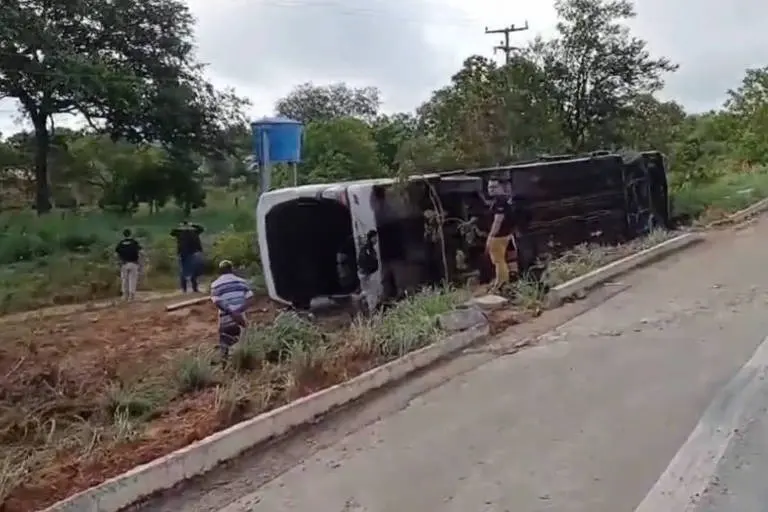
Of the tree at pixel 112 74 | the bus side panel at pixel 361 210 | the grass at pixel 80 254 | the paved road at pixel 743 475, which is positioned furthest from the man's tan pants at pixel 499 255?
the tree at pixel 112 74

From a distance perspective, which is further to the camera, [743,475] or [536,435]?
[536,435]

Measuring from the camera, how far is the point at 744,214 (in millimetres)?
24688

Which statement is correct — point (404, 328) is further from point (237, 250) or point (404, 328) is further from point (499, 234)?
point (237, 250)

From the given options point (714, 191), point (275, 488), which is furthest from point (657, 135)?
point (275, 488)

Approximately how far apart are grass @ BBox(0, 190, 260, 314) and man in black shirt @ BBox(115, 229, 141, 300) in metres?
2.21

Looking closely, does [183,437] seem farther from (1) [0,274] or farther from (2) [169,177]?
(2) [169,177]

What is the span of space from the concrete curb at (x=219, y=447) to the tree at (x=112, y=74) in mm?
22903

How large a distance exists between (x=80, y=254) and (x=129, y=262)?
22.3ft

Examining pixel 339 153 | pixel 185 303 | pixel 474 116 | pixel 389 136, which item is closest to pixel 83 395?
pixel 185 303

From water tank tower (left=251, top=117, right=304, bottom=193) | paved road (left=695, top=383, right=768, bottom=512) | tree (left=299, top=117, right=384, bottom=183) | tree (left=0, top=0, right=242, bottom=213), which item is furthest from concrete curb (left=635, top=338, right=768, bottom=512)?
tree (left=0, top=0, right=242, bottom=213)

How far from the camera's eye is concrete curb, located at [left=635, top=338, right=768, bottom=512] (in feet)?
16.6

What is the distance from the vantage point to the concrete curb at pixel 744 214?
22.8 m

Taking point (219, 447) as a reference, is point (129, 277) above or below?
above

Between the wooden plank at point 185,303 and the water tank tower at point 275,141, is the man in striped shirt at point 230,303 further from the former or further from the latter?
the water tank tower at point 275,141
